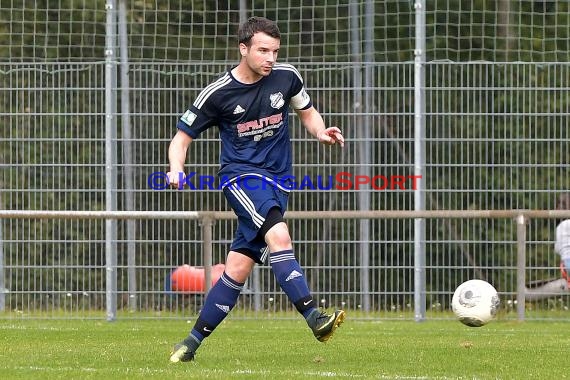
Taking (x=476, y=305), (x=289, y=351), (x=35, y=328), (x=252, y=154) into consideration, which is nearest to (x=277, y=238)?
(x=252, y=154)

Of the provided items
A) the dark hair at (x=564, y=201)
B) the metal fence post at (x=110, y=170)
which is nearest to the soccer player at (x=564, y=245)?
the dark hair at (x=564, y=201)

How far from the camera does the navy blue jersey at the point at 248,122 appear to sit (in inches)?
297

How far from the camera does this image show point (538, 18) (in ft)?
44.6

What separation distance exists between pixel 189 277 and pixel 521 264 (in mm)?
3185

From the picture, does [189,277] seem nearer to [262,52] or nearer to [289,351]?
[289,351]

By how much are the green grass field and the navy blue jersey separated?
1142 millimetres

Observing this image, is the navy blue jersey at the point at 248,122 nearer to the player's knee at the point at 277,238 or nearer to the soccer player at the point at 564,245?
the player's knee at the point at 277,238

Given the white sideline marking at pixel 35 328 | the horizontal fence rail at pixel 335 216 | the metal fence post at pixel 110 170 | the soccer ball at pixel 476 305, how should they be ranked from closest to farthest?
1. the soccer ball at pixel 476 305
2. the white sideline marking at pixel 35 328
3. the horizontal fence rail at pixel 335 216
4. the metal fence post at pixel 110 170

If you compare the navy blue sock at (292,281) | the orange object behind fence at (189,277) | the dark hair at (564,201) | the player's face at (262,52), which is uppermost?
the player's face at (262,52)

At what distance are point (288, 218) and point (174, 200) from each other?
3.89 ft

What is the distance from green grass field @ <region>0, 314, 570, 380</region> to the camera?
695 centimetres

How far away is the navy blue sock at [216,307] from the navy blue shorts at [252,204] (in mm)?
229

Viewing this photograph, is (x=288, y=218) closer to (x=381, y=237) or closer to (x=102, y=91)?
(x=381, y=237)

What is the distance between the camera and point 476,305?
30.9 ft
